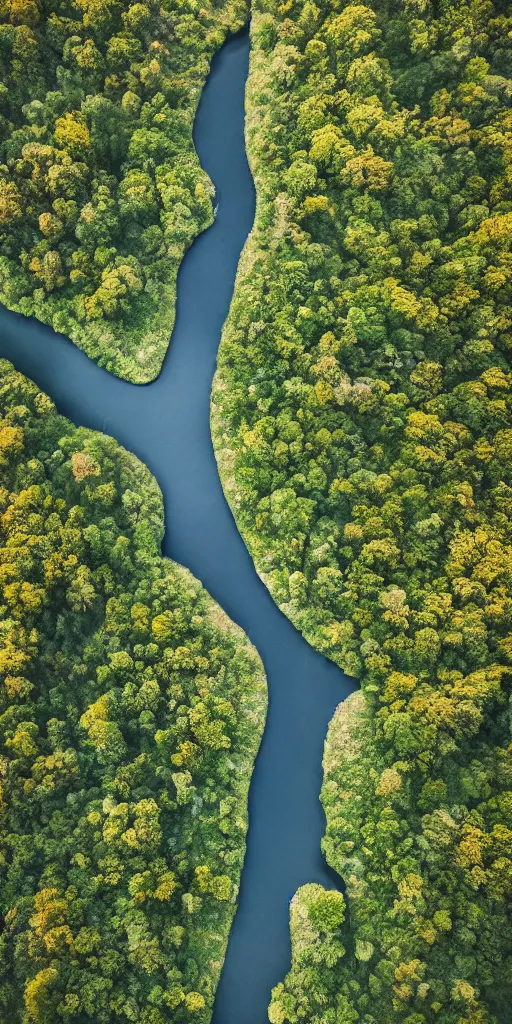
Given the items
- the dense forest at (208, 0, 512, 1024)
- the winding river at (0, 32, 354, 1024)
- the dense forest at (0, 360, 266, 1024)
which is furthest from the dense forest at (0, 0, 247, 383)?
the dense forest at (0, 360, 266, 1024)

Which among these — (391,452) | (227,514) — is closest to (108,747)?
(227,514)

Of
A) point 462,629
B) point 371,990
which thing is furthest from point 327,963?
point 462,629

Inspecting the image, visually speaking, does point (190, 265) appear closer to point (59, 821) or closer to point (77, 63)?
point (77, 63)

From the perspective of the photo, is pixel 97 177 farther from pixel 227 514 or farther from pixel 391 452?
pixel 391 452

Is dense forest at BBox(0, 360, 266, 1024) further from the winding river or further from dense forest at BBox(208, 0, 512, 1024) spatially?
dense forest at BBox(208, 0, 512, 1024)

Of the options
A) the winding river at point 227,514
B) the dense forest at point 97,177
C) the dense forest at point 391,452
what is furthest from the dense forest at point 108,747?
the dense forest at point 97,177

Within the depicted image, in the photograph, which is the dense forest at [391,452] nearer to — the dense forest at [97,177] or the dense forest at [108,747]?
the dense forest at [108,747]

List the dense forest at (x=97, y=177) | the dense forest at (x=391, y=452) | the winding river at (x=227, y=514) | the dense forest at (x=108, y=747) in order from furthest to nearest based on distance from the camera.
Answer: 1. the dense forest at (x=97, y=177)
2. the winding river at (x=227, y=514)
3. the dense forest at (x=391, y=452)
4. the dense forest at (x=108, y=747)
